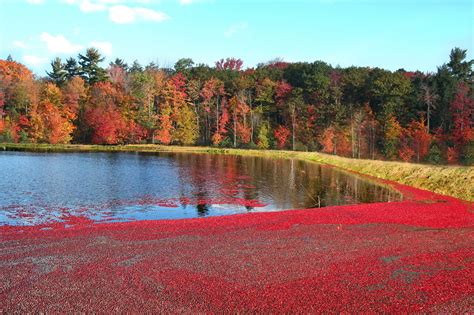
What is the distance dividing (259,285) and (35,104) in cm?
8882

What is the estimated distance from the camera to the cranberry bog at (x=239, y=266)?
918 centimetres

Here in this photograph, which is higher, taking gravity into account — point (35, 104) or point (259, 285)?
point (35, 104)

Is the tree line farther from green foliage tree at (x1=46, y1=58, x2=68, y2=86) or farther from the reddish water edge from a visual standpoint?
the reddish water edge

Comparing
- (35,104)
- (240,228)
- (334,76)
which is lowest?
(240,228)

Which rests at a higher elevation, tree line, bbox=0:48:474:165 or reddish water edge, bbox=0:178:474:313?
tree line, bbox=0:48:474:165

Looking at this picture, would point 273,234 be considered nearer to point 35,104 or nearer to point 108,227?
point 108,227

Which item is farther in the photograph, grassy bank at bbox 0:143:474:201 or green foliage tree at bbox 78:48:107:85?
green foliage tree at bbox 78:48:107:85

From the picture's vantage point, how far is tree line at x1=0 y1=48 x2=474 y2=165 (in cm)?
6881

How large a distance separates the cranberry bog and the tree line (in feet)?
173

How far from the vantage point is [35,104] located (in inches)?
3425

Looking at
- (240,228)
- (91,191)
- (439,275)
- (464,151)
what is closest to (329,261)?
(439,275)

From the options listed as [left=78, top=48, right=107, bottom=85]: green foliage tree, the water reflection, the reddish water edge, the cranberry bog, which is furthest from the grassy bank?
[left=78, top=48, right=107, bottom=85]: green foliage tree

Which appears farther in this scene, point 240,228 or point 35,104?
point 35,104

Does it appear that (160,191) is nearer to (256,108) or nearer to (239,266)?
(239,266)
